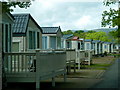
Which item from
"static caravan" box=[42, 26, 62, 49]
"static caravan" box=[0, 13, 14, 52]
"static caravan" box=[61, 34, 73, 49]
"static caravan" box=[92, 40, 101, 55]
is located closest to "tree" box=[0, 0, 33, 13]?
"static caravan" box=[0, 13, 14, 52]

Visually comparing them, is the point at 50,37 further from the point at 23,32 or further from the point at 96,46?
the point at 96,46

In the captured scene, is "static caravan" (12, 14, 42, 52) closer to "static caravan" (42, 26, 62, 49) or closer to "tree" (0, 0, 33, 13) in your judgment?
"static caravan" (42, 26, 62, 49)

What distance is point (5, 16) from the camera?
50.6ft

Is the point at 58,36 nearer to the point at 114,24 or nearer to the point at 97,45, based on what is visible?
the point at 114,24

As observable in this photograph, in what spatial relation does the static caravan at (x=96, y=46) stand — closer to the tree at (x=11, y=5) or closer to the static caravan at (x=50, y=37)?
the static caravan at (x=50, y=37)

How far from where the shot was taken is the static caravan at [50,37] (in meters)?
30.5

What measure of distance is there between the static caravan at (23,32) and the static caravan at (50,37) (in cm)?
690

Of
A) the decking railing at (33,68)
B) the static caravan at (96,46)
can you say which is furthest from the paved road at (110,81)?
the static caravan at (96,46)

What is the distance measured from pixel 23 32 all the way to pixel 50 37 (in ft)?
33.8

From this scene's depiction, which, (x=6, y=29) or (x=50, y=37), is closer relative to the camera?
(x=6, y=29)

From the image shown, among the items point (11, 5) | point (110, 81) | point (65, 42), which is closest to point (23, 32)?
point (110, 81)

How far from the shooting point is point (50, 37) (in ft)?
102

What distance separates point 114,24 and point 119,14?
1145 millimetres

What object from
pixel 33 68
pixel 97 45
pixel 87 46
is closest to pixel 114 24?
pixel 33 68
